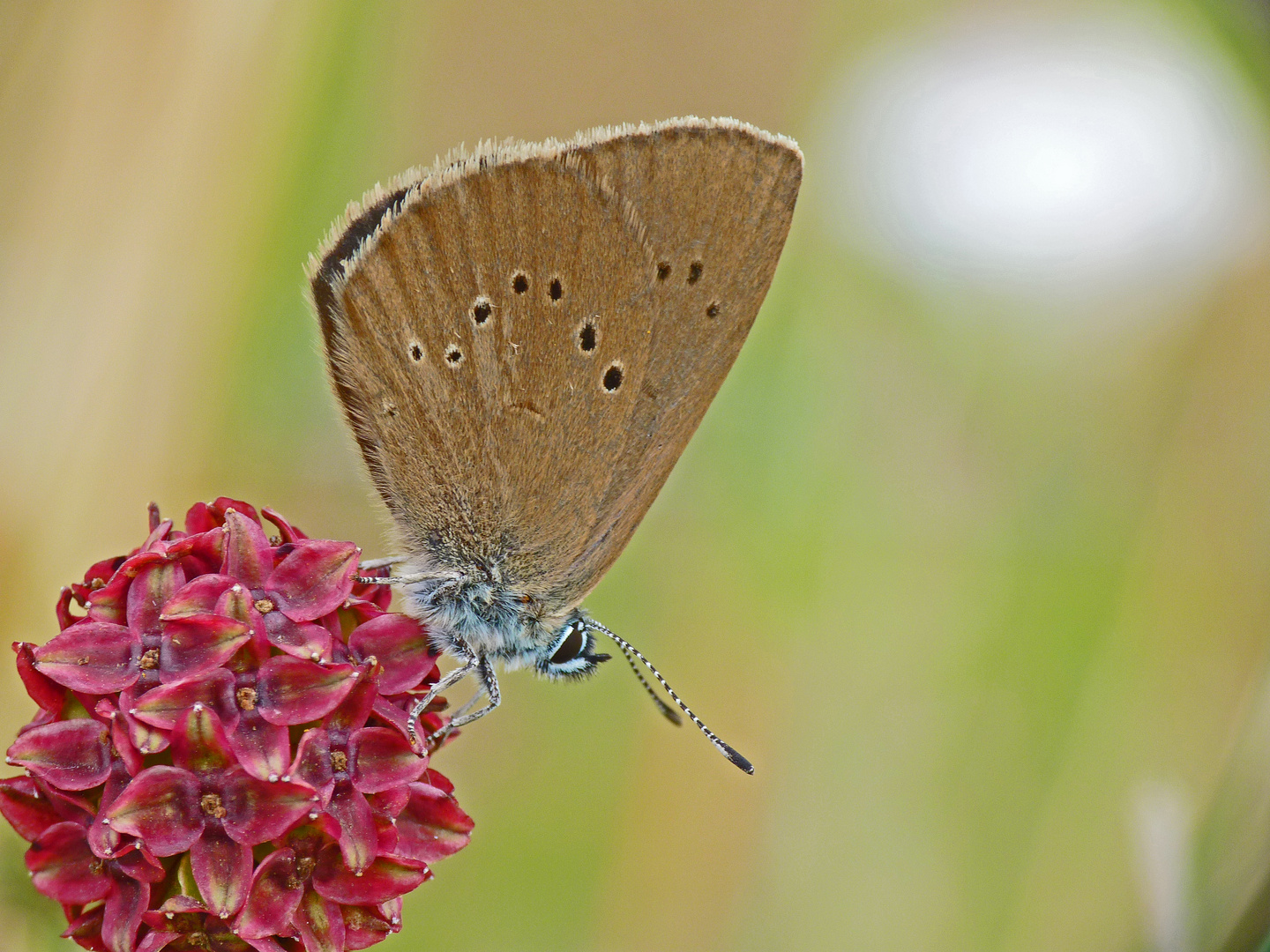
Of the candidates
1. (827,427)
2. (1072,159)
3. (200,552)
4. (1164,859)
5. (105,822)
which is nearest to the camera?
(105,822)

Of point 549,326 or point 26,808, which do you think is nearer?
point 26,808

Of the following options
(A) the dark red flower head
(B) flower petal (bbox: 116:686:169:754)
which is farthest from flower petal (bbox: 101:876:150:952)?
(B) flower petal (bbox: 116:686:169:754)

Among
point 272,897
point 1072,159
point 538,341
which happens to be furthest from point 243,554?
point 1072,159

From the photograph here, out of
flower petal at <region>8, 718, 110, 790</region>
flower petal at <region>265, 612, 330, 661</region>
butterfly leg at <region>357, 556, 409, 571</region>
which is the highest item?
flower petal at <region>265, 612, 330, 661</region>

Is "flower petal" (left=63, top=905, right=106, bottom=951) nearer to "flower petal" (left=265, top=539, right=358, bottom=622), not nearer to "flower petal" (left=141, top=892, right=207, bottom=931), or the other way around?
"flower petal" (left=141, top=892, right=207, bottom=931)

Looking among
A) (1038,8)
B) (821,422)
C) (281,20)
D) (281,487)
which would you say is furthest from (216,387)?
(1038,8)

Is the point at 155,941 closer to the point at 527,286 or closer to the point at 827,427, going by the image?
the point at 527,286
